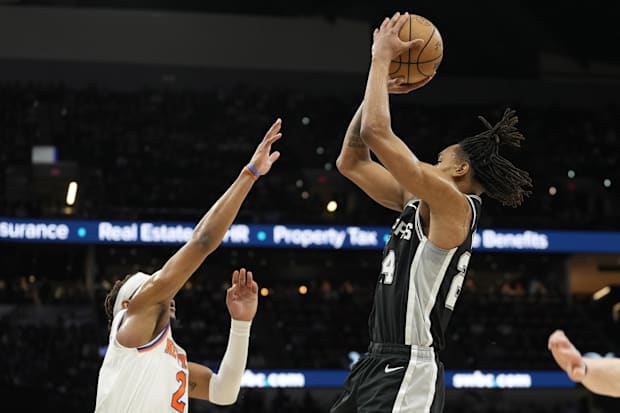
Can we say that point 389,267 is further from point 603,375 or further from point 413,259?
point 603,375

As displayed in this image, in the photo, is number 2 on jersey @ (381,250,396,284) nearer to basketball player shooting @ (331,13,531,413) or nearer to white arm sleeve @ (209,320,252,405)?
basketball player shooting @ (331,13,531,413)

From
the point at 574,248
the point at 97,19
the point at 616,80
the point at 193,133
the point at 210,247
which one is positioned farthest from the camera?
the point at 616,80

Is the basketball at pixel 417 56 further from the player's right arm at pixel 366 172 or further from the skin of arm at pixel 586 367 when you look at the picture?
the skin of arm at pixel 586 367

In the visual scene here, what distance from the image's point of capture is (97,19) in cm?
2105

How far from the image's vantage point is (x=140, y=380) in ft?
12.1

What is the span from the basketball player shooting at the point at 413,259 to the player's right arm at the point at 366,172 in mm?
281

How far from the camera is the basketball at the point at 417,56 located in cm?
373

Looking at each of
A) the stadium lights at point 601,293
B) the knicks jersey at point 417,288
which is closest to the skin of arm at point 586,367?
the knicks jersey at point 417,288

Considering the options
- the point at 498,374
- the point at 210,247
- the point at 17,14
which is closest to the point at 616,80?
the point at 498,374

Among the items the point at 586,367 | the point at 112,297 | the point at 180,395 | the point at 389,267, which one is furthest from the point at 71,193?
the point at 586,367

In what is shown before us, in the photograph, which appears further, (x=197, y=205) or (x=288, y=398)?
(x=197, y=205)

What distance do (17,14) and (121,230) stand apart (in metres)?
7.73

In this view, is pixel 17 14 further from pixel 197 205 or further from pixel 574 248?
pixel 574 248

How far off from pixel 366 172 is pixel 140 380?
1.27 meters
